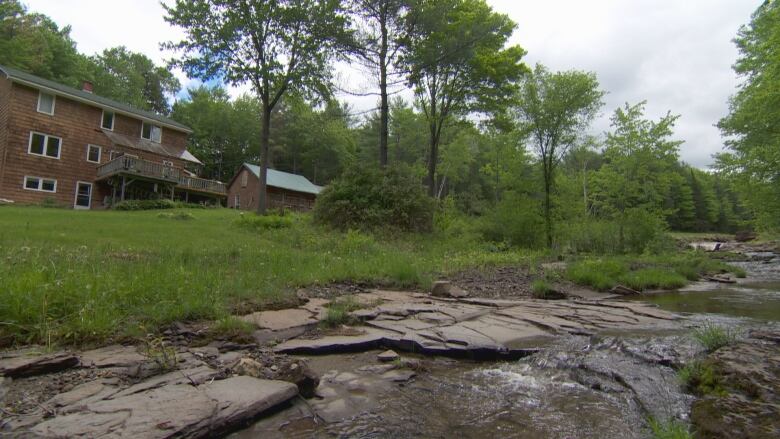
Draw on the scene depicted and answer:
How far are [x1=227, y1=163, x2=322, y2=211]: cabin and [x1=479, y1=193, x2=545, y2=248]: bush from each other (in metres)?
24.5

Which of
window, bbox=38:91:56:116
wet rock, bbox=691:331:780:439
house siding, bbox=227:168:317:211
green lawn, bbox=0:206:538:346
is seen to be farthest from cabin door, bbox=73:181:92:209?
wet rock, bbox=691:331:780:439

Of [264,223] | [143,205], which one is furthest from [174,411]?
[143,205]

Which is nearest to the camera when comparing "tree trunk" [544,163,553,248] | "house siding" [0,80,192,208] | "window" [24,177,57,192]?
"tree trunk" [544,163,553,248]

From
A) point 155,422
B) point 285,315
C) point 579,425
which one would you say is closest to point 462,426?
point 579,425

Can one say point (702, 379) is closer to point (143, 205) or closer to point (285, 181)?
point (143, 205)

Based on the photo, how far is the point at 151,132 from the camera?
1266 inches

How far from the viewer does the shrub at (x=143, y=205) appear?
997 inches

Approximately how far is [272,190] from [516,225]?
2772 cm

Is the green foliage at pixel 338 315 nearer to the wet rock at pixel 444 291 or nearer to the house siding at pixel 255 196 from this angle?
the wet rock at pixel 444 291

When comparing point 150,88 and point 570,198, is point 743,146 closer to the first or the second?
point 570,198

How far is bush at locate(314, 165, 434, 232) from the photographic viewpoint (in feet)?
52.7

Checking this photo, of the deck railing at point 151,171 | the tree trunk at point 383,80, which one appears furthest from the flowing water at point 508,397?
the deck railing at point 151,171

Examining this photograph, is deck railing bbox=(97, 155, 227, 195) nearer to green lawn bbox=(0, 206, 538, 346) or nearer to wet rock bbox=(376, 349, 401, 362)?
green lawn bbox=(0, 206, 538, 346)

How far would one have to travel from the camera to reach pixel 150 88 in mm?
59062
